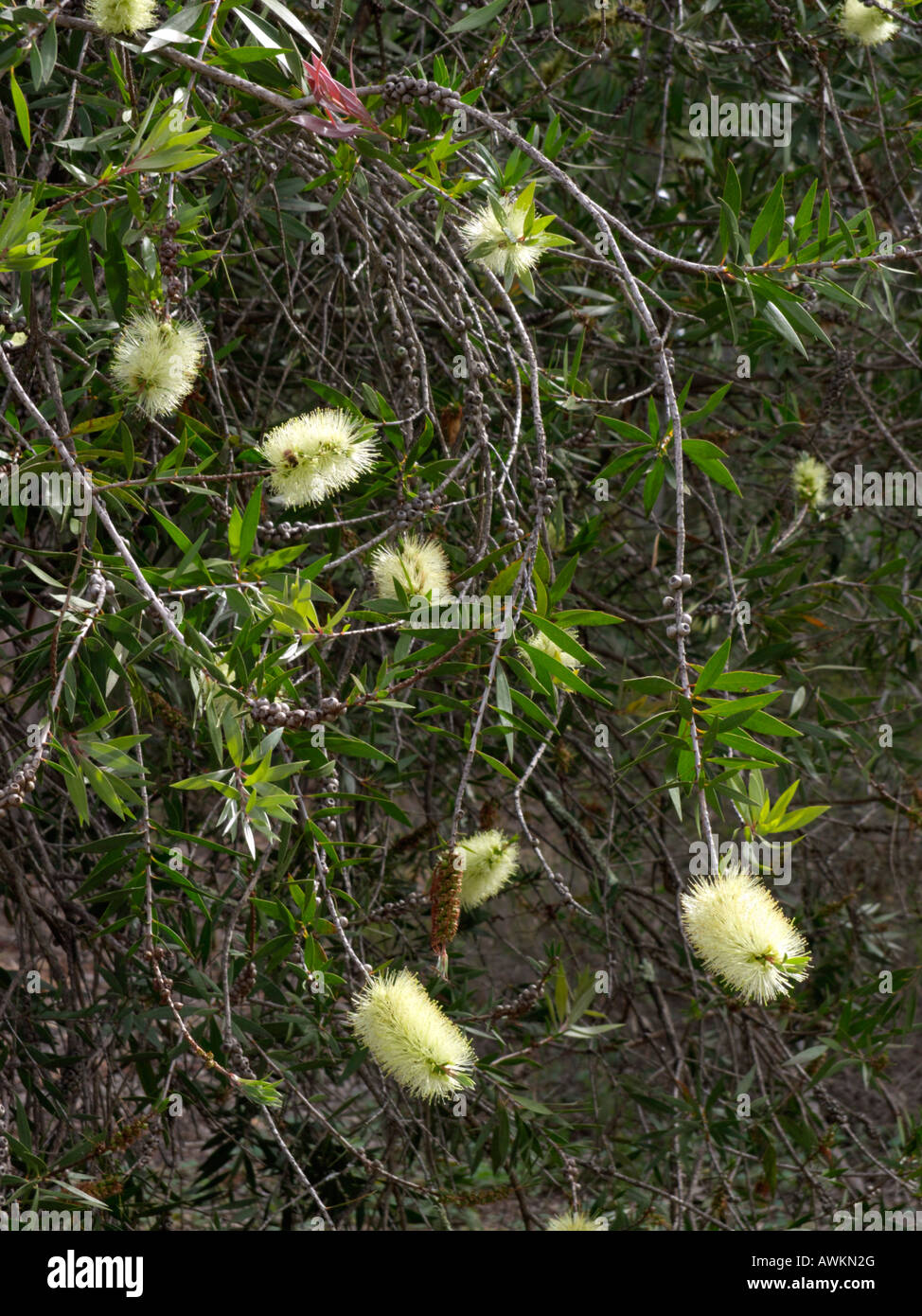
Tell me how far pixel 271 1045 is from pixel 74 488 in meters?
1.02

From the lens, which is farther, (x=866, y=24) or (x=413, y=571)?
(x=866, y=24)

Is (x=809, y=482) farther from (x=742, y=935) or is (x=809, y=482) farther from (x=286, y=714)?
(x=286, y=714)

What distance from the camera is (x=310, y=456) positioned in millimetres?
1201

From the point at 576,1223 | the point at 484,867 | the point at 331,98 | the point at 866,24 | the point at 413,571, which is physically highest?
the point at 866,24

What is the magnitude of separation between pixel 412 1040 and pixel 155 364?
0.76 meters

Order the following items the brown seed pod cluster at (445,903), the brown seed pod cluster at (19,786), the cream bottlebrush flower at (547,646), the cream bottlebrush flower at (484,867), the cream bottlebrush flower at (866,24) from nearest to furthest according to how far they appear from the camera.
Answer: the brown seed pod cluster at (19,786) → the brown seed pod cluster at (445,903) → the cream bottlebrush flower at (547,646) → the cream bottlebrush flower at (484,867) → the cream bottlebrush flower at (866,24)

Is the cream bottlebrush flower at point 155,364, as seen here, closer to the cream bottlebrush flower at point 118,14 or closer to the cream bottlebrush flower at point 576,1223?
the cream bottlebrush flower at point 118,14

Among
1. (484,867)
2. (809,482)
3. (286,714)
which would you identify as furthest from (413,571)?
(809,482)

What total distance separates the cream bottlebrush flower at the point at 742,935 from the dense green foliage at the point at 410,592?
0.08 meters

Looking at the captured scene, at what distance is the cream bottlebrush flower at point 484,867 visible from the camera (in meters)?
1.48

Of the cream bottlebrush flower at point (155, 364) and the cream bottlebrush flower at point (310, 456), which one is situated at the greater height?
the cream bottlebrush flower at point (155, 364)

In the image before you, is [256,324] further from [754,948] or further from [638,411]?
[754,948]

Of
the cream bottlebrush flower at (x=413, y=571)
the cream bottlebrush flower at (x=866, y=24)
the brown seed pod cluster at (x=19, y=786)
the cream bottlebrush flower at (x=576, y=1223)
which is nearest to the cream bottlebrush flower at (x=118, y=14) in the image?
the cream bottlebrush flower at (x=413, y=571)

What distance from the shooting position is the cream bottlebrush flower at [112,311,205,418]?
1185mm
